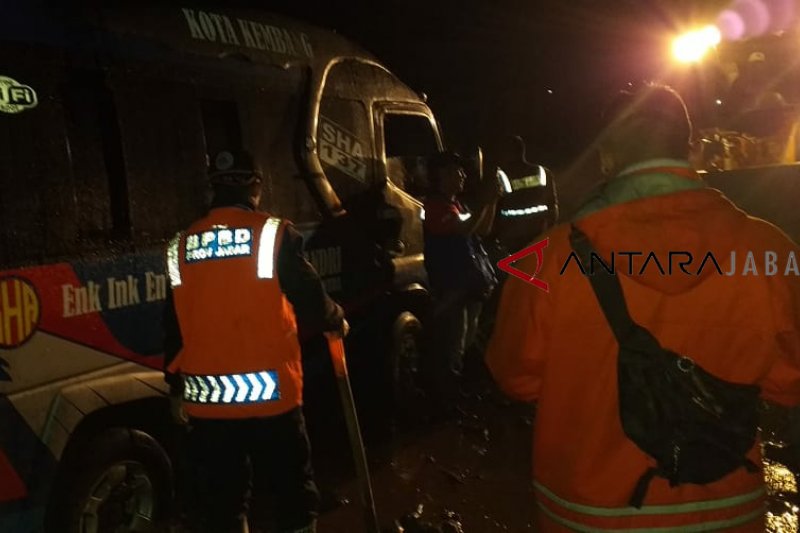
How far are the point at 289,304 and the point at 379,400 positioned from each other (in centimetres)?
263

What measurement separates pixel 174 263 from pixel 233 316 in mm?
370

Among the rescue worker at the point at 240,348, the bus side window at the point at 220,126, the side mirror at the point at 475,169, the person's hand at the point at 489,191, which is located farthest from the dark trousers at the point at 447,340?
the rescue worker at the point at 240,348

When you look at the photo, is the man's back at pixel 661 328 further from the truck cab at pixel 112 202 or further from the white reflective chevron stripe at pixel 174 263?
the truck cab at pixel 112 202

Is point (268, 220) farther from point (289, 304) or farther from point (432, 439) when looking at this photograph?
point (432, 439)

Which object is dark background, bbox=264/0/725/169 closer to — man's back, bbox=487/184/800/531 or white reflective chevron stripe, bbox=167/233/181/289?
white reflective chevron stripe, bbox=167/233/181/289

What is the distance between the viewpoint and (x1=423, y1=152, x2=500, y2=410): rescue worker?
18.0ft

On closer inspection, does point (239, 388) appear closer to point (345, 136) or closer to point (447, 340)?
point (345, 136)

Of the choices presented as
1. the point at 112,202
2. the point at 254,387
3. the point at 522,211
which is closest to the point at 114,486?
the point at 254,387

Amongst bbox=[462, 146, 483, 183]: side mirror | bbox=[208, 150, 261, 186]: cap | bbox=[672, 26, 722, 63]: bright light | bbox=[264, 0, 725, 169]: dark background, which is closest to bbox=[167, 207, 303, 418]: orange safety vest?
bbox=[208, 150, 261, 186]: cap

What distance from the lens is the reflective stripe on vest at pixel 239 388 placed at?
291cm

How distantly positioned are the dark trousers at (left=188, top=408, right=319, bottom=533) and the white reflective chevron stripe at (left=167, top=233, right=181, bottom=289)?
0.60 meters

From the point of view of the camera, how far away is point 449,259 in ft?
18.1

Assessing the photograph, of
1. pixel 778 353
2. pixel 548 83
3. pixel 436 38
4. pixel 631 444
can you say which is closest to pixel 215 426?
pixel 631 444

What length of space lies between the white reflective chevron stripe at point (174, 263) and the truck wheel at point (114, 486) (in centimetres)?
91
